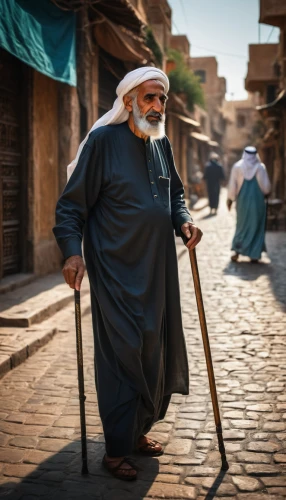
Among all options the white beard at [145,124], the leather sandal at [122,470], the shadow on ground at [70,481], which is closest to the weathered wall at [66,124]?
the white beard at [145,124]

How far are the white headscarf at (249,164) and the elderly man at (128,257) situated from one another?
7572 mm

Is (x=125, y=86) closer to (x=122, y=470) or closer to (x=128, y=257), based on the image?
(x=128, y=257)

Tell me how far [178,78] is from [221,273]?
57.4 ft

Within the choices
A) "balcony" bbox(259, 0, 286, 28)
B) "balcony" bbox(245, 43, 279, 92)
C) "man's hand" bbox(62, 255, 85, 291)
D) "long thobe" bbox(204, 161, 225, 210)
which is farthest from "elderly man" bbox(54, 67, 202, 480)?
"balcony" bbox(245, 43, 279, 92)

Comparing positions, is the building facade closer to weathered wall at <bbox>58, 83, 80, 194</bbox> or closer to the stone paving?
weathered wall at <bbox>58, 83, 80, 194</bbox>

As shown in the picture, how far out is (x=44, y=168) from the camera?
8773mm

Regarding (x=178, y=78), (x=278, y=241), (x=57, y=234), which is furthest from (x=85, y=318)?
(x=178, y=78)

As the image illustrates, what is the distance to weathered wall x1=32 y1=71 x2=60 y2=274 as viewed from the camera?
8.34 m

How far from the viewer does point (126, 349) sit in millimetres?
3193

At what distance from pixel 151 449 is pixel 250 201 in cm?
813

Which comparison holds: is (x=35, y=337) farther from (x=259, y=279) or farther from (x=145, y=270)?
(x=259, y=279)

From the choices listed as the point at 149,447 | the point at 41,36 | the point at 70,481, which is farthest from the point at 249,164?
the point at 70,481

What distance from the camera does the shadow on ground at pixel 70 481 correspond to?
2961mm

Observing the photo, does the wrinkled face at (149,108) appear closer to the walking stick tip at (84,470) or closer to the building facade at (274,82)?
the walking stick tip at (84,470)
